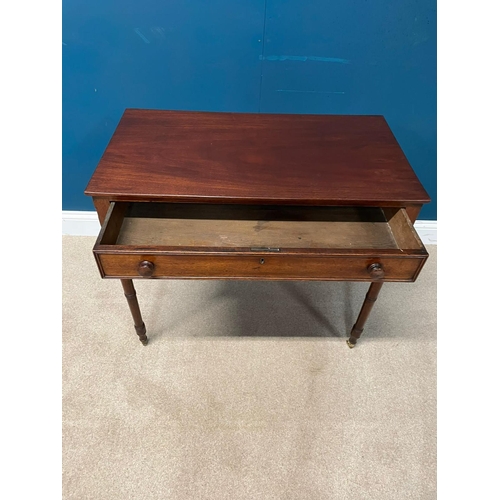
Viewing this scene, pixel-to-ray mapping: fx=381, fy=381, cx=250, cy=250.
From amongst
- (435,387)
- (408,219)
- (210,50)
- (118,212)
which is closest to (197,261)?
(118,212)

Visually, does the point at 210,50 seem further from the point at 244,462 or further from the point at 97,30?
the point at 244,462

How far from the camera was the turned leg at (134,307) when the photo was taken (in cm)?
103

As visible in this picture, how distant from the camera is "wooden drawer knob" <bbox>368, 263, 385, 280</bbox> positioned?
0.85 m

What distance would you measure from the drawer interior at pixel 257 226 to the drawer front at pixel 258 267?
0.10m

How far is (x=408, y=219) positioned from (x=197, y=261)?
0.50 metres

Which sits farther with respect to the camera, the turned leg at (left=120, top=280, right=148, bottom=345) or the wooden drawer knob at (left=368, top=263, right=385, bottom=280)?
the turned leg at (left=120, top=280, right=148, bottom=345)

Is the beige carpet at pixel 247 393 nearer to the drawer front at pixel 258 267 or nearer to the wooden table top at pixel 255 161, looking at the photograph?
the drawer front at pixel 258 267

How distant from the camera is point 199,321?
132 centimetres

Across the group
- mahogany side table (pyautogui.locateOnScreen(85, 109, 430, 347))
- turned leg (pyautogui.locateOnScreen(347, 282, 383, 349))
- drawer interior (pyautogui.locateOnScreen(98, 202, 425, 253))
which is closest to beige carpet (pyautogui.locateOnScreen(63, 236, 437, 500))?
turned leg (pyautogui.locateOnScreen(347, 282, 383, 349))

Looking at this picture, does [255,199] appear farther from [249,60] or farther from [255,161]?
[249,60]

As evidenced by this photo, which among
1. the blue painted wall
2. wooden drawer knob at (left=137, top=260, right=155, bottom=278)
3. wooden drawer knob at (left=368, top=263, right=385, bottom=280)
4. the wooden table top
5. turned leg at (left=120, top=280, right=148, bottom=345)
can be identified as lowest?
turned leg at (left=120, top=280, right=148, bottom=345)

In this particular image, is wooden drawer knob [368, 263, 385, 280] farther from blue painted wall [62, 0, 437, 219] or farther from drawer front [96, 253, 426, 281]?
blue painted wall [62, 0, 437, 219]

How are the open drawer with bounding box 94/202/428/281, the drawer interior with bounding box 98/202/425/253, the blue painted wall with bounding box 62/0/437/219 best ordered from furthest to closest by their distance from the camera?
the blue painted wall with bounding box 62/0/437/219 < the drawer interior with bounding box 98/202/425/253 < the open drawer with bounding box 94/202/428/281

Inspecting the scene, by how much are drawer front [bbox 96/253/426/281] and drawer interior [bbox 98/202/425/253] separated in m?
0.10
